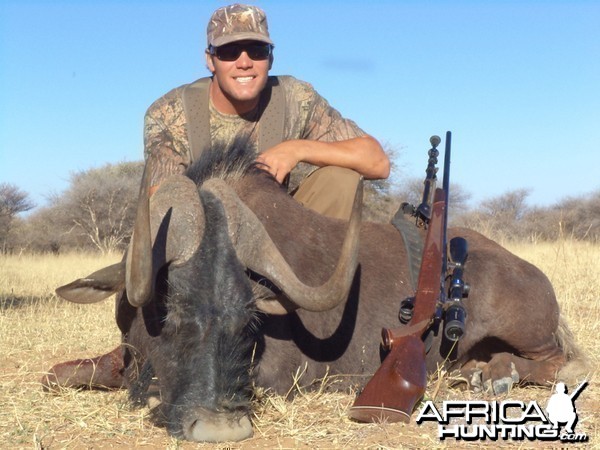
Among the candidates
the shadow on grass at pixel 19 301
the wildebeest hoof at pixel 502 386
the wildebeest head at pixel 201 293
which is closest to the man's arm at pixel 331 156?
the wildebeest head at pixel 201 293

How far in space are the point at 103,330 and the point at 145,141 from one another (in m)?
2.31

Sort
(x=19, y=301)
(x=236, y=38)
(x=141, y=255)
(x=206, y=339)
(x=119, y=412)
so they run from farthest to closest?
1. (x=19, y=301)
2. (x=236, y=38)
3. (x=119, y=412)
4. (x=206, y=339)
5. (x=141, y=255)

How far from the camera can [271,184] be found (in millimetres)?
4965

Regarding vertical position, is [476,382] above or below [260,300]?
below

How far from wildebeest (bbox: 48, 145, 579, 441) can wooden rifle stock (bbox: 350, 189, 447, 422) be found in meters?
0.39

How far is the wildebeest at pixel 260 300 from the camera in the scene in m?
3.70

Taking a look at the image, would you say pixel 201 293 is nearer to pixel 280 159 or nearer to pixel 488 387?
pixel 280 159

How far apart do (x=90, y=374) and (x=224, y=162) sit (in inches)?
58.4

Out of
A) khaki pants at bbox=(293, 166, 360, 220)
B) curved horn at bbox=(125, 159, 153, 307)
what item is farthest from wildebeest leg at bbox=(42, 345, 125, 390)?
khaki pants at bbox=(293, 166, 360, 220)

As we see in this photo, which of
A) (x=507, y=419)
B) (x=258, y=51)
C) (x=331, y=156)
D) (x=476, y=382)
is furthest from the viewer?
(x=258, y=51)

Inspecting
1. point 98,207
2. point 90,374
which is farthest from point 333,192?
point 98,207

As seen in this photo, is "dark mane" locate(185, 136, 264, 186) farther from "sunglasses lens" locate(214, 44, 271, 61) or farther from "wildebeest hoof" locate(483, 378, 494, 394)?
"wildebeest hoof" locate(483, 378, 494, 394)

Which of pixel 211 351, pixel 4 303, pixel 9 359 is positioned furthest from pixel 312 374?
pixel 4 303

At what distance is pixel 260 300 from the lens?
13.5ft
